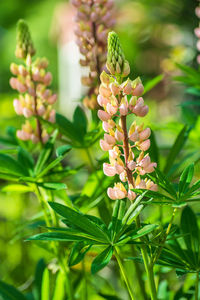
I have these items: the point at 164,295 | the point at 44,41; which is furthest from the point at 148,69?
the point at 164,295

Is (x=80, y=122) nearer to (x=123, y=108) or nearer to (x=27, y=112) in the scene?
(x=27, y=112)

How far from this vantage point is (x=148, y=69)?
4352 mm

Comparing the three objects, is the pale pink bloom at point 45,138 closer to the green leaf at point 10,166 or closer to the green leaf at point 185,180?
the green leaf at point 10,166

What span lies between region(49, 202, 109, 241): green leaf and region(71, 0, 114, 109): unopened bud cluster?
12.8 inches

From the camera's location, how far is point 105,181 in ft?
2.41

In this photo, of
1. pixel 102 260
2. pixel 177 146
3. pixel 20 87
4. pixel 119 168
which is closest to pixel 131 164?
pixel 119 168

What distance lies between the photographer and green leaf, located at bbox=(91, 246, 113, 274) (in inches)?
19.3

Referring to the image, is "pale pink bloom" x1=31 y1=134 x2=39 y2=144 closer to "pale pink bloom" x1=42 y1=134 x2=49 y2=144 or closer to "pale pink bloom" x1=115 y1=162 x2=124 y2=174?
"pale pink bloom" x1=42 y1=134 x2=49 y2=144

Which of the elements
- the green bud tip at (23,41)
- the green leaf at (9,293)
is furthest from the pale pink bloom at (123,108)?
the green leaf at (9,293)

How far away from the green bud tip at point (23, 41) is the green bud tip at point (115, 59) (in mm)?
314

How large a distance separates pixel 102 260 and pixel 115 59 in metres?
0.25

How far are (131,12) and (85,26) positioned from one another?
12.8 ft

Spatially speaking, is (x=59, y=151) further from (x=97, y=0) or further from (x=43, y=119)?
(x=97, y=0)

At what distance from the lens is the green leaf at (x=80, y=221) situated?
51 cm
